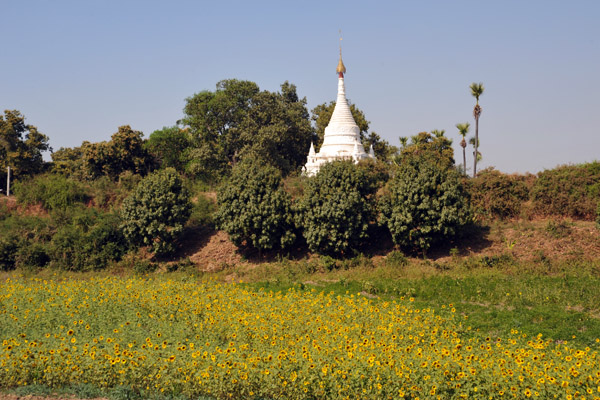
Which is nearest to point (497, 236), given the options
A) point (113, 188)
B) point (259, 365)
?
point (259, 365)

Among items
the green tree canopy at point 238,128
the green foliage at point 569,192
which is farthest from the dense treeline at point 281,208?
the green tree canopy at point 238,128

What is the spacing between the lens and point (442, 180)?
25656 millimetres

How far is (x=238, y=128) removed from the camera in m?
46.1

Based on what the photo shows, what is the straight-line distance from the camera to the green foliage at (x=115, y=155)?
43.8 meters

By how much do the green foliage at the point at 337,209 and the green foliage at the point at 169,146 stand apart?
26.2 metres

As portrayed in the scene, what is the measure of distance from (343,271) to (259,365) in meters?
15.4

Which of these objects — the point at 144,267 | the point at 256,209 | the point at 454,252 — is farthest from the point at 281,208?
the point at 454,252

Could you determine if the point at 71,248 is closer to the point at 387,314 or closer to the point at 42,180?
the point at 42,180

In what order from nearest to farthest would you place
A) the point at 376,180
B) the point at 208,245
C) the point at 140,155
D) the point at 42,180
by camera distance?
1. the point at 376,180
2. the point at 208,245
3. the point at 42,180
4. the point at 140,155

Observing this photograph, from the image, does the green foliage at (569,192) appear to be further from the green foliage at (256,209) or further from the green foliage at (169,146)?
the green foliage at (169,146)

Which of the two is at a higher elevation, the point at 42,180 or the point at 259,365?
the point at 42,180

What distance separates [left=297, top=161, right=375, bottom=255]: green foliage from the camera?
85.2 feet

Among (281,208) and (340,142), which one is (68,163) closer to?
(340,142)

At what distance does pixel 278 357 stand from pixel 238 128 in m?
37.7
